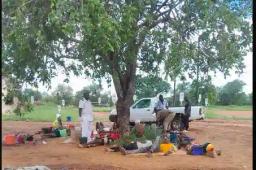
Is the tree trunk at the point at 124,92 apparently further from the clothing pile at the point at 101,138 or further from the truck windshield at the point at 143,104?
the truck windshield at the point at 143,104

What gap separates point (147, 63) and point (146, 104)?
316 inches

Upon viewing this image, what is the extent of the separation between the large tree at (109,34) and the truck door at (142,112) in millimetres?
7115

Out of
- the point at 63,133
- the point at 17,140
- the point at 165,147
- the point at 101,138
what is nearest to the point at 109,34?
the point at 165,147

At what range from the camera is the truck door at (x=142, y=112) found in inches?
992

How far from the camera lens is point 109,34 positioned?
994 cm

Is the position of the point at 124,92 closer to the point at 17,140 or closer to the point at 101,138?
the point at 101,138

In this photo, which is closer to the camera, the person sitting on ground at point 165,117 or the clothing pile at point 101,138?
the clothing pile at point 101,138

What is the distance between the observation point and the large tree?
981 cm

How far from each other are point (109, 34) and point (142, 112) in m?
15.7

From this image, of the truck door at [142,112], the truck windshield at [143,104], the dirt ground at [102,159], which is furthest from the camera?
the truck windshield at [143,104]

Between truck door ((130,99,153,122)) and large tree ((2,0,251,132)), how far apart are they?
7115 millimetres

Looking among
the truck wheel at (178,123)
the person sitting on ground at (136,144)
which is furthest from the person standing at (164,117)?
the truck wheel at (178,123)

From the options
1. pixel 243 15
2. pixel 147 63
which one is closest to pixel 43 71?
pixel 147 63

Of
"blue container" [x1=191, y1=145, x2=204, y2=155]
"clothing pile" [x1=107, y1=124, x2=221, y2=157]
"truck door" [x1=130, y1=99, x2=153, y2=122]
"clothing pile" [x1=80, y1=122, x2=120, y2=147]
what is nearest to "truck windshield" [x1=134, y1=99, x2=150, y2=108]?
"truck door" [x1=130, y1=99, x2=153, y2=122]
